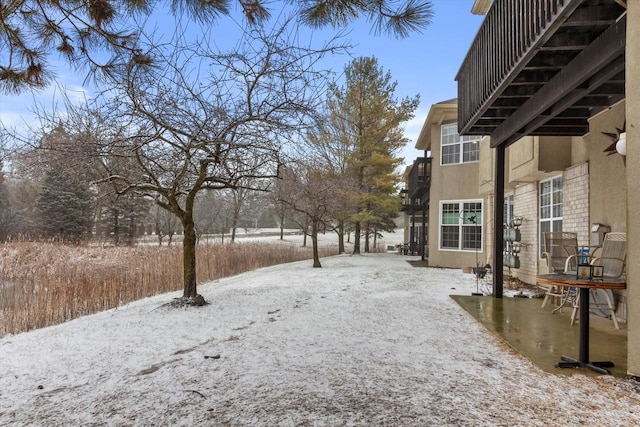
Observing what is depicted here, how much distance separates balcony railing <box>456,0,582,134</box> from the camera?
3068 mm

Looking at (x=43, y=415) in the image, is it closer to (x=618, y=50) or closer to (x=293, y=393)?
(x=293, y=393)

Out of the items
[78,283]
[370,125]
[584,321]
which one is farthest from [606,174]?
[370,125]

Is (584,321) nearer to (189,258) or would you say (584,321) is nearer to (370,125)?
(189,258)

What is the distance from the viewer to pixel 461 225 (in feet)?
40.7

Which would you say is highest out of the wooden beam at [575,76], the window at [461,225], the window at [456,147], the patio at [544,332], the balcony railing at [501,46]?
the window at [456,147]

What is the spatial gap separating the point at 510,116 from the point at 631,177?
3.14 meters

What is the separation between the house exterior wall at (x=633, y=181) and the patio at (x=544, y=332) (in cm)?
54

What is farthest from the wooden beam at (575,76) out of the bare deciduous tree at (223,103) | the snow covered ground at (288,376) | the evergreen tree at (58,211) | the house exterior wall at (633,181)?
the evergreen tree at (58,211)

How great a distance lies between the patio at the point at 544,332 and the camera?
346 cm

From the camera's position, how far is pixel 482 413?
2.42 metres

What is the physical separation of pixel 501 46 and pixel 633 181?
2.21 metres

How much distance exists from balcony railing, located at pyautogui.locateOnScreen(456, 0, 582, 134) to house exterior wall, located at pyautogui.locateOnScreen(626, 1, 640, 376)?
1.57 feet

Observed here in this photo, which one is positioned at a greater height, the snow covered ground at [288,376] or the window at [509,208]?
the window at [509,208]

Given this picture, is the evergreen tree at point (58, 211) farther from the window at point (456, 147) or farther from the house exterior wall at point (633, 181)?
the house exterior wall at point (633, 181)
